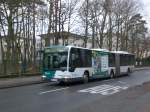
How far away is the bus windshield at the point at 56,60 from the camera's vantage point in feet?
87.1

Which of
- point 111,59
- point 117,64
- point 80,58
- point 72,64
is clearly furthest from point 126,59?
point 72,64

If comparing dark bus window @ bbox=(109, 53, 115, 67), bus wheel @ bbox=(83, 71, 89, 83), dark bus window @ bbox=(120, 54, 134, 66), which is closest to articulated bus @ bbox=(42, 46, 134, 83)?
bus wheel @ bbox=(83, 71, 89, 83)

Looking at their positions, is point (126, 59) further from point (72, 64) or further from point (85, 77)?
point (72, 64)

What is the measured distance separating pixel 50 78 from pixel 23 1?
11.8 metres

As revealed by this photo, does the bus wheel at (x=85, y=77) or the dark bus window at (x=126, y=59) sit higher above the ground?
the dark bus window at (x=126, y=59)

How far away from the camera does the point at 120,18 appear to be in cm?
7288

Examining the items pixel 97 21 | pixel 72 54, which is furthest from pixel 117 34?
pixel 72 54

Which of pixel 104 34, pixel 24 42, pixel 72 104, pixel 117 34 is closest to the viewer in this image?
pixel 72 104

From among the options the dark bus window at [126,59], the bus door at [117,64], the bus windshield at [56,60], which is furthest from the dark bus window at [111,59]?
the bus windshield at [56,60]

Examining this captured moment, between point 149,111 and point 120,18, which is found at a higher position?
point 120,18

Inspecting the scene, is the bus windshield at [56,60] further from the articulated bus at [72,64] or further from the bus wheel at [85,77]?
the bus wheel at [85,77]

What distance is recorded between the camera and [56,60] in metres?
26.8

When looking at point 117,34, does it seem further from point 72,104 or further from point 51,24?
point 72,104

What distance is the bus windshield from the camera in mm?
26559
